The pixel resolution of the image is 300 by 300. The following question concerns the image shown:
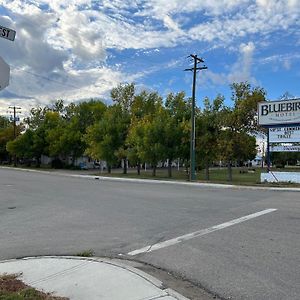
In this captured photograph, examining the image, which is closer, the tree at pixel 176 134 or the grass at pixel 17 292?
the grass at pixel 17 292

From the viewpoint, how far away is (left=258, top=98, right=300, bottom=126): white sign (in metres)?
27.0

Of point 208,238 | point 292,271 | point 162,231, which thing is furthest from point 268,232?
point 292,271

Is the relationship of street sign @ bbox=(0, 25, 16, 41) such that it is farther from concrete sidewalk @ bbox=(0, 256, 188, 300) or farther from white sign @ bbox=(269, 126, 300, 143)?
white sign @ bbox=(269, 126, 300, 143)

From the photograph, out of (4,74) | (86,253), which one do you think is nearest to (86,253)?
(86,253)

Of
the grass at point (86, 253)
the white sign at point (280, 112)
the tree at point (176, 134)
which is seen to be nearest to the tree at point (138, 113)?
the tree at point (176, 134)

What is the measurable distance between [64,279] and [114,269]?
787 millimetres

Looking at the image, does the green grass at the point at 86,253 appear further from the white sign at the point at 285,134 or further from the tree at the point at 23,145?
the tree at the point at 23,145

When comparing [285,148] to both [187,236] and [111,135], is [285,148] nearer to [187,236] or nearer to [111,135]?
[187,236]

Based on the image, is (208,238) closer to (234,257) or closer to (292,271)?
(234,257)

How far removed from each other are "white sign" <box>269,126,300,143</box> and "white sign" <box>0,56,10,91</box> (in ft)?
79.0

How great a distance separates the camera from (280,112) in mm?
27656

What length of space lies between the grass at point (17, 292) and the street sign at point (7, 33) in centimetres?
324

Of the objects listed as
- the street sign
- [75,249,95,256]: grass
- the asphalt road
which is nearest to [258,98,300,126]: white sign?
the asphalt road

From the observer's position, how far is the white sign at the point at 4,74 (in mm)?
5320
